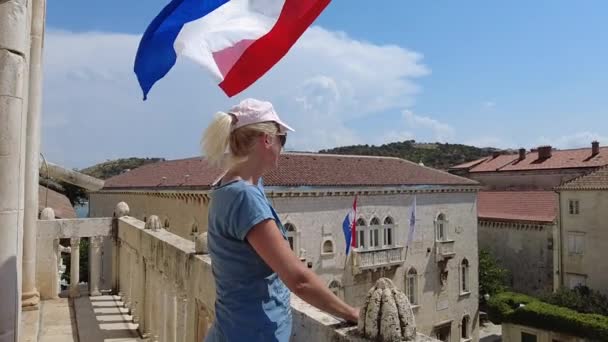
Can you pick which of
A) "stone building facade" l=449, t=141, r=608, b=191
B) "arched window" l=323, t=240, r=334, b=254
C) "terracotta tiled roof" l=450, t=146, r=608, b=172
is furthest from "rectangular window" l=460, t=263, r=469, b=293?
"terracotta tiled roof" l=450, t=146, r=608, b=172

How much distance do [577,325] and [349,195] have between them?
12920 millimetres

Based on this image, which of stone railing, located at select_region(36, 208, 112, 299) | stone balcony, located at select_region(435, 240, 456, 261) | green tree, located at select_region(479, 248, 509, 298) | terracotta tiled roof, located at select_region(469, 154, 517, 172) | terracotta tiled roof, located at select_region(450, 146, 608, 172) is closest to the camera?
stone railing, located at select_region(36, 208, 112, 299)

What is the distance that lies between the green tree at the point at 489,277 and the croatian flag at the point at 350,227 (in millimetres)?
13494

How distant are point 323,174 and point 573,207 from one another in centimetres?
1668

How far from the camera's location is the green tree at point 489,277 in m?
35.7

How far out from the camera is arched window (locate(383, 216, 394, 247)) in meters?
28.8

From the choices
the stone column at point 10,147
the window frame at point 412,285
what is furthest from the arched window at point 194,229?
the stone column at point 10,147

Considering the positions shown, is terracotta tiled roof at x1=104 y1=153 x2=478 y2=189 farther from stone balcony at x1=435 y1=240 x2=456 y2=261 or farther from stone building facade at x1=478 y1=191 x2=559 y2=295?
stone building facade at x1=478 y1=191 x2=559 y2=295

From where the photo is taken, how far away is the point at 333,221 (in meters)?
26.2

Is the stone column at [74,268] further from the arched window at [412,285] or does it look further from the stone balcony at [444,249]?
the stone balcony at [444,249]

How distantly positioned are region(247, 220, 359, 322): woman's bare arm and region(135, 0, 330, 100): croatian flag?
2.42m

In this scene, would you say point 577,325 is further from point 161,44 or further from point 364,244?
point 161,44

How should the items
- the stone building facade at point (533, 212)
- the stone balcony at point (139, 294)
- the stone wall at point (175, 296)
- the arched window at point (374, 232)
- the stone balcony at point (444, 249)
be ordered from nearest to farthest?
the stone wall at point (175, 296) < the stone balcony at point (139, 294) < the arched window at point (374, 232) < the stone balcony at point (444, 249) < the stone building facade at point (533, 212)

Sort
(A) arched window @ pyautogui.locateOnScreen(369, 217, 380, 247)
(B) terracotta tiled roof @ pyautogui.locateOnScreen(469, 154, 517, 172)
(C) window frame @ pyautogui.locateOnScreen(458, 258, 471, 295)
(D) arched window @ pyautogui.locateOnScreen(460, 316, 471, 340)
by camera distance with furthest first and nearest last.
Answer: (B) terracotta tiled roof @ pyautogui.locateOnScreen(469, 154, 517, 172) < (D) arched window @ pyautogui.locateOnScreen(460, 316, 471, 340) < (C) window frame @ pyautogui.locateOnScreen(458, 258, 471, 295) < (A) arched window @ pyautogui.locateOnScreen(369, 217, 380, 247)
